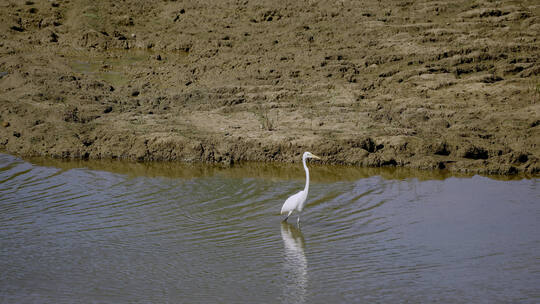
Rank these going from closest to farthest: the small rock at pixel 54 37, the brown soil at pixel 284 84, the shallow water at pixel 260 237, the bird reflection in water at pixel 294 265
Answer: the bird reflection in water at pixel 294 265
the shallow water at pixel 260 237
the brown soil at pixel 284 84
the small rock at pixel 54 37

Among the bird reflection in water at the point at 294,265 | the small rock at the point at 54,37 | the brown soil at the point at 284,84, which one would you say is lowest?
the bird reflection in water at the point at 294,265

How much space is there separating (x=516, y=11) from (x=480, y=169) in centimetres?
779

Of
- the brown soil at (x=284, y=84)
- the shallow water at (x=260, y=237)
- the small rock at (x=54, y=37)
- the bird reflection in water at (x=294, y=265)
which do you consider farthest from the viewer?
the small rock at (x=54, y=37)

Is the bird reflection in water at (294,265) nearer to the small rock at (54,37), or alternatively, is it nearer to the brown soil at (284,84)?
the brown soil at (284,84)

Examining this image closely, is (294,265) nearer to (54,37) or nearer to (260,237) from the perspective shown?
(260,237)

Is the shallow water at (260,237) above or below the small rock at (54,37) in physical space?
below

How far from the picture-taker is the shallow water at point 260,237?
5.68 m

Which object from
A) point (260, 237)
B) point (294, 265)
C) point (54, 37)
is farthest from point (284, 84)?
point (54, 37)

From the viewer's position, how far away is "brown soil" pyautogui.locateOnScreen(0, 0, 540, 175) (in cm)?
1120

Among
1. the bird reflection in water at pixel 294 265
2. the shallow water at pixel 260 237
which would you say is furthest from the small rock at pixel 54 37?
the bird reflection in water at pixel 294 265

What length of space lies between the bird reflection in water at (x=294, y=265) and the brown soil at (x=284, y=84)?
3.79 m

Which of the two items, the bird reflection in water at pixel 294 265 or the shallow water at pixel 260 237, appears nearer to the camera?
the bird reflection in water at pixel 294 265

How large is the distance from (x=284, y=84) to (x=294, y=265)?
821cm

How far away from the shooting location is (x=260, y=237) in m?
7.17
